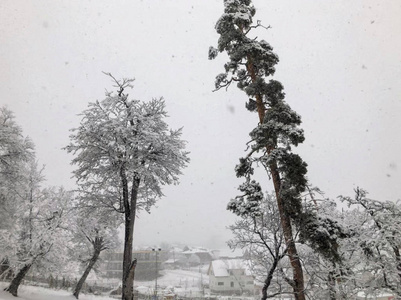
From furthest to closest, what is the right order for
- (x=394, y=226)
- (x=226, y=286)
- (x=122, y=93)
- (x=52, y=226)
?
1. (x=226, y=286)
2. (x=52, y=226)
3. (x=122, y=93)
4. (x=394, y=226)

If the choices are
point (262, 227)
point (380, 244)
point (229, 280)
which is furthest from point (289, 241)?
point (229, 280)

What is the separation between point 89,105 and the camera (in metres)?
13.1

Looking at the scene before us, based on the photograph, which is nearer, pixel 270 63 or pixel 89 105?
pixel 270 63

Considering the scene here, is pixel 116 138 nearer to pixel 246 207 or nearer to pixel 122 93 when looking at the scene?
pixel 122 93

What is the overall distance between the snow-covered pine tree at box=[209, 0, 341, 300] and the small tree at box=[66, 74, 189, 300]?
4530 millimetres

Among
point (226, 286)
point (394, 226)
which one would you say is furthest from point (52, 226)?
point (226, 286)

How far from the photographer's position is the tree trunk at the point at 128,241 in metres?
→ 11.5

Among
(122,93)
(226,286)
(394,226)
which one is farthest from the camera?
(226,286)

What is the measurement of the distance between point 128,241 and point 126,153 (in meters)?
4.19

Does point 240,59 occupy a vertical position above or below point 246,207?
above

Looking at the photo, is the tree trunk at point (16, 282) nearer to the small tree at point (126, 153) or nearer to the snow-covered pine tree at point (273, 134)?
the small tree at point (126, 153)

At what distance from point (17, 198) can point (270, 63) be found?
879 inches

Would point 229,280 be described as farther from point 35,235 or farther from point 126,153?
point 126,153

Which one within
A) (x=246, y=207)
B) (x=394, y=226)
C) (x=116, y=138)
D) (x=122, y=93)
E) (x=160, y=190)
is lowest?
(x=394, y=226)
